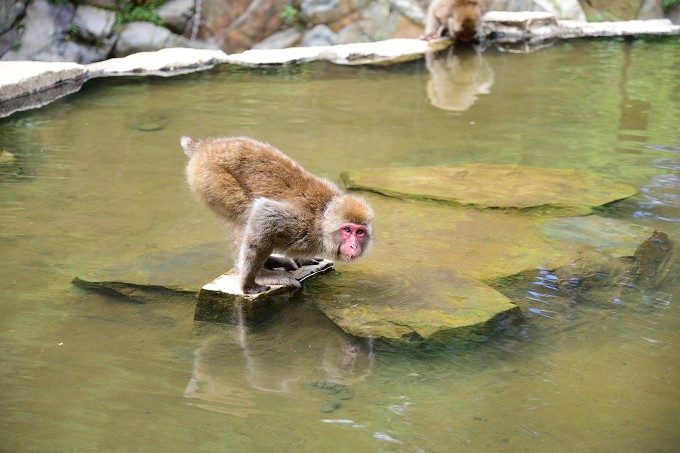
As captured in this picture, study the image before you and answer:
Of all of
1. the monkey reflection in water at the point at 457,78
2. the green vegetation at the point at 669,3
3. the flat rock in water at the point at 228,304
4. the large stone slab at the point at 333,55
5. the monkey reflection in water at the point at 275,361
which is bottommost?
the monkey reflection in water at the point at 275,361

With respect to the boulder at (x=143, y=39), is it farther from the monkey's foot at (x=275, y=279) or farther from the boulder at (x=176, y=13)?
the monkey's foot at (x=275, y=279)

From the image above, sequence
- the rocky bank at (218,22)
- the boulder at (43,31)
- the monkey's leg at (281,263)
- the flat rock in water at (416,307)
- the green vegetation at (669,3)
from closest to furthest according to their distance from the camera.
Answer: the flat rock in water at (416,307)
the monkey's leg at (281,263)
the boulder at (43,31)
the rocky bank at (218,22)
the green vegetation at (669,3)

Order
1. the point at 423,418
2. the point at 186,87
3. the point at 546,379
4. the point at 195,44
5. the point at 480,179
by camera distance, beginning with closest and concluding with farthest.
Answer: the point at 423,418 → the point at 546,379 → the point at 480,179 → the point at 186,87 → the point at 195,44

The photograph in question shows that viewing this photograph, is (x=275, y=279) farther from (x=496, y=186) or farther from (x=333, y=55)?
(x=333, y=55)

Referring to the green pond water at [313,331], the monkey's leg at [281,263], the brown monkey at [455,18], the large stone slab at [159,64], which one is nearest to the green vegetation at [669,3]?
the brown monkey at [455,18]

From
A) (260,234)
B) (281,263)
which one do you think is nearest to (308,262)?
(281,263)

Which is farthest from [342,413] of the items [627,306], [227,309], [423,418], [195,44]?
[195,44]

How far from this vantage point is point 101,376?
3746mm

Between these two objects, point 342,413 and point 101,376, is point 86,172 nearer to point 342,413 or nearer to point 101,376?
point 101,376

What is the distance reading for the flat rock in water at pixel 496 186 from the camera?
5.75 m

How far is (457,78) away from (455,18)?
1.90 metres

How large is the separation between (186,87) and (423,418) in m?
6.62

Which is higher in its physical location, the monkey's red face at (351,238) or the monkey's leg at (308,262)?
the monkey's red face at (351,238)

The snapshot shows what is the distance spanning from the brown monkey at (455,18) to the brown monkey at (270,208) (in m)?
7.59
